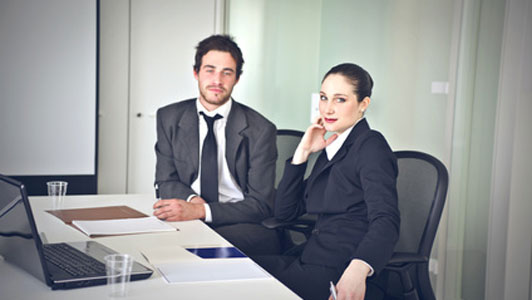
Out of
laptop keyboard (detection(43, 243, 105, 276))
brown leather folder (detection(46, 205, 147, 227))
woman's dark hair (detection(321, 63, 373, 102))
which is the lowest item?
brown leather folder (detection(46, 205, 147, 227))

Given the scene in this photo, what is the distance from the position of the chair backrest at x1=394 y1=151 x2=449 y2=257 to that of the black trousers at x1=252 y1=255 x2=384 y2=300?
8.3 inches

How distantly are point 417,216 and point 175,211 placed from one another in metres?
0.83

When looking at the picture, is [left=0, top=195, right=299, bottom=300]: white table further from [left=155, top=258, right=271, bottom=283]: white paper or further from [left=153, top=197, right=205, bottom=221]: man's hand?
[left=153, top=197, right=205, bottom=221]: man's hand

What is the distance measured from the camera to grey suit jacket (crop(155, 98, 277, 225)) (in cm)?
230

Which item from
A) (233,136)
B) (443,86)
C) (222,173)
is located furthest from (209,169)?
(443,86)

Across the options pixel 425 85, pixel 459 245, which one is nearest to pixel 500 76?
pixel 425 85

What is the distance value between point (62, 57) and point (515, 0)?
326 cm

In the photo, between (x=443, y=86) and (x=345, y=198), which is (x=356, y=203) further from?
(x=443, y=86)

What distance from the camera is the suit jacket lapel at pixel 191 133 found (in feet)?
7.72

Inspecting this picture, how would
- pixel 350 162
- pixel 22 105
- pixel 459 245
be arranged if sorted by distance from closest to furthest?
pixel 350 162 → pixel 459 245 → pixel 22 105

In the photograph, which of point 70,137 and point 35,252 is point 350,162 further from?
point 70,137

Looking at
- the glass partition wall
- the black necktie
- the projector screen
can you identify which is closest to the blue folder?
the black necktie

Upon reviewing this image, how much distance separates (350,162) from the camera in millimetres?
1830

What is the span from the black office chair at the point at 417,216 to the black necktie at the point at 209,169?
30.1 inches
